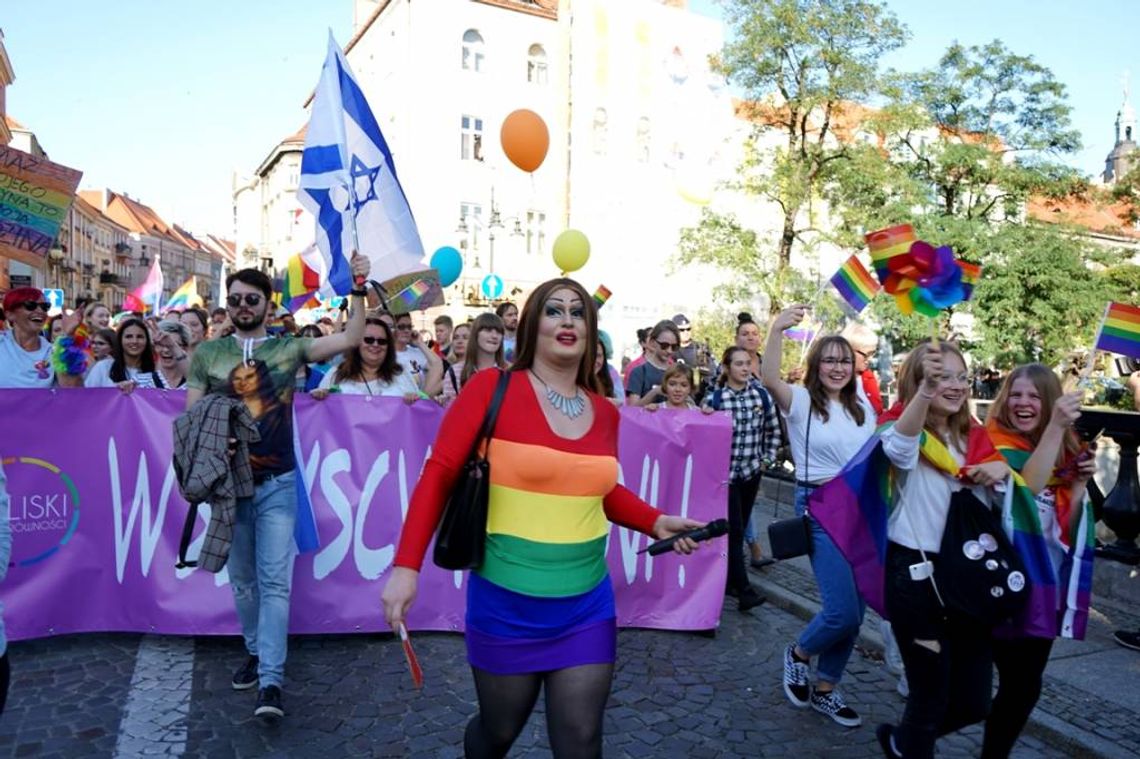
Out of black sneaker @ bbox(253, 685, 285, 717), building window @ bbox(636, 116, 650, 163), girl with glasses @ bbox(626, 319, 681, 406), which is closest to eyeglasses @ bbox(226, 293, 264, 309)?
black sneaker @ bbox(253, 685, 285, 717)

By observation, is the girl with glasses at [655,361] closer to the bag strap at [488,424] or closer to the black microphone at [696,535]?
the black microphone at [696,535]

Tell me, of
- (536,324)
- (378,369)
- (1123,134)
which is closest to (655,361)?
(378,369)

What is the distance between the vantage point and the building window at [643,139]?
106ft

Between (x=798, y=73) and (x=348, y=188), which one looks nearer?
(x=348, y=188)

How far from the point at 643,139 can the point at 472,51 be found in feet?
22.2

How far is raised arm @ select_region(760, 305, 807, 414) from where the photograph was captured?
396 cm

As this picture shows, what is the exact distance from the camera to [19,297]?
616 cm

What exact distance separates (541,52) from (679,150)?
12.2 metres

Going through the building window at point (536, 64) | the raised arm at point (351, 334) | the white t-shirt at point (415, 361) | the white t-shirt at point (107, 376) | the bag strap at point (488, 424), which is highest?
the building window at point (536, 64)

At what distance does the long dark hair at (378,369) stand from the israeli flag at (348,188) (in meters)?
0.32

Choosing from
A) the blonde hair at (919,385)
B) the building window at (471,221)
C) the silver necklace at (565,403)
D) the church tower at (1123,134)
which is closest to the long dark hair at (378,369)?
the silver necklace at (565,403)

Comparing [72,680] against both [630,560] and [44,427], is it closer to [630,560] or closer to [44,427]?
[44,427]

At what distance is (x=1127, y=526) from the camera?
5.91 m

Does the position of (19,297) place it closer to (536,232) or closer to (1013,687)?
(1013,687)
